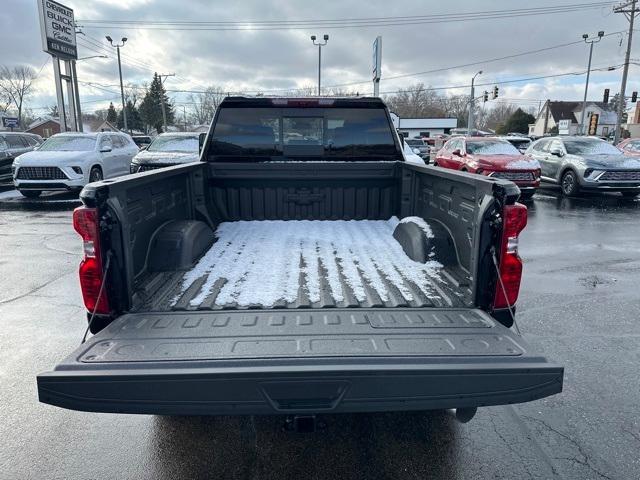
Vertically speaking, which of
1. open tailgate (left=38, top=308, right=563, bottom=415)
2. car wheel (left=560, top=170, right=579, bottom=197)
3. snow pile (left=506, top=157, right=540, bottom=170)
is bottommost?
car wheel (left=560, top=170, right=579, bottom=197)

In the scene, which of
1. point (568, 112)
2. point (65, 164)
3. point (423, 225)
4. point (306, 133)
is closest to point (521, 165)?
point (306, 133)

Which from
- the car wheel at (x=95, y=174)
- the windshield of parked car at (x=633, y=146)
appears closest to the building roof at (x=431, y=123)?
the windshield of parked car at (x=633, y=146)

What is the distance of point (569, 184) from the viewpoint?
14.2 m

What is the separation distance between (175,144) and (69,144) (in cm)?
322

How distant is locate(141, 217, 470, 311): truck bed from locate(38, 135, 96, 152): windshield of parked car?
1180 centimetres

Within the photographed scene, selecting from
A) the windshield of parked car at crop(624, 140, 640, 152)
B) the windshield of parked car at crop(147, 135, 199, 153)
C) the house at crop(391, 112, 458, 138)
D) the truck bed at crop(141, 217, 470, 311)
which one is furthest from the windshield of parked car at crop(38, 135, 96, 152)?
the house at crop(391, 112, 458, 138)

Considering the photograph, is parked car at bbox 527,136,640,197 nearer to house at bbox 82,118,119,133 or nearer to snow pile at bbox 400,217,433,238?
snow pile at bbox 400,217,433,238

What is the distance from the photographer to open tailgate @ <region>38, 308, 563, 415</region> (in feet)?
6.21

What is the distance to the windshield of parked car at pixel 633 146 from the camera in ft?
58.2

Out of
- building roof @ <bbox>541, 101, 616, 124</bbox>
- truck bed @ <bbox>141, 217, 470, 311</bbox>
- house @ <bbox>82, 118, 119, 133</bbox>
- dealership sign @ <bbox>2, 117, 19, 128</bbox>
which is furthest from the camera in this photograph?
building roof @ <bbox>541, 101, 616, 124</bbox>

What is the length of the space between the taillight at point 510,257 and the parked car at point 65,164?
43.1ft

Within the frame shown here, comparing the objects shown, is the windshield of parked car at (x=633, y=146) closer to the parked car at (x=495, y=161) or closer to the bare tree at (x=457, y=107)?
the parked car at (x=495, y=161)

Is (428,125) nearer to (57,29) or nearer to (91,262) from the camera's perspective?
(57,29)

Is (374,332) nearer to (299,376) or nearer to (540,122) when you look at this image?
(299,376)
